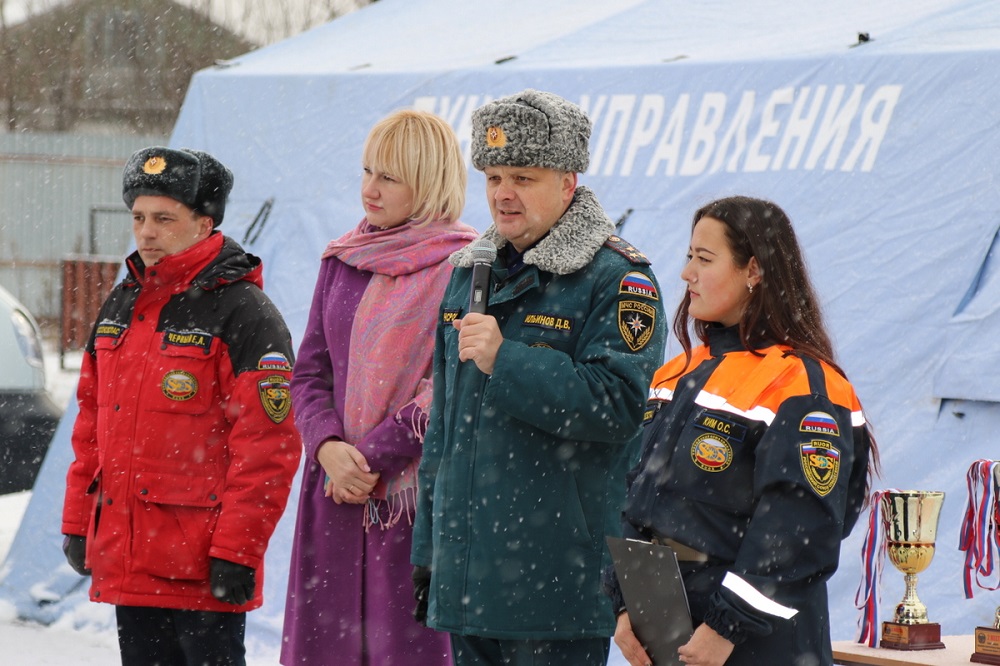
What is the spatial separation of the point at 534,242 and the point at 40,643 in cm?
356

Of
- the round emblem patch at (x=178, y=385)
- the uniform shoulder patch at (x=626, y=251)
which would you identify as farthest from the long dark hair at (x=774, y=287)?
Result: the round emblem patch at (x=178, y=385)

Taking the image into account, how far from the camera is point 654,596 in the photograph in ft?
8.11

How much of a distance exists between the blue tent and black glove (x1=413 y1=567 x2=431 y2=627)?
67.7 inches

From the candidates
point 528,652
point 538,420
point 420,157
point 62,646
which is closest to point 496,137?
point 420,157

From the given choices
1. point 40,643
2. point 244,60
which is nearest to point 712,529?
point 40,643

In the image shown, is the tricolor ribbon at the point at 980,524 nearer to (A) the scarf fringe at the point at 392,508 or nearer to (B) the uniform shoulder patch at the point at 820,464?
(B) the uniform shoulder patch at the point at 820,464

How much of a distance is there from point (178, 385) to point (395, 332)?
54cm

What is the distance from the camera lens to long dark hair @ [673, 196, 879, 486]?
2553 mm

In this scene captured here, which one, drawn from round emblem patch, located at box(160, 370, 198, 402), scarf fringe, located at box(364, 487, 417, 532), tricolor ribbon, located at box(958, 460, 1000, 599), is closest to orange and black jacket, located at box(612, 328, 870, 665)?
tricolor ribbon, located at box(958, 460, 1000, 599)

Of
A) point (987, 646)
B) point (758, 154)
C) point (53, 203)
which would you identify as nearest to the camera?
point (987, 646)

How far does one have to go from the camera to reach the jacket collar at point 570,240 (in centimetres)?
283

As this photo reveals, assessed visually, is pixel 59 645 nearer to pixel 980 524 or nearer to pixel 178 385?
pixel 178 385

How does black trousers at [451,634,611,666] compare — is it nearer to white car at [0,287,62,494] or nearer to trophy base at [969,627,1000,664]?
trophy base at [969,627,1000,664]

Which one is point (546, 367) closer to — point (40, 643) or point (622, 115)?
point (622, 115)
